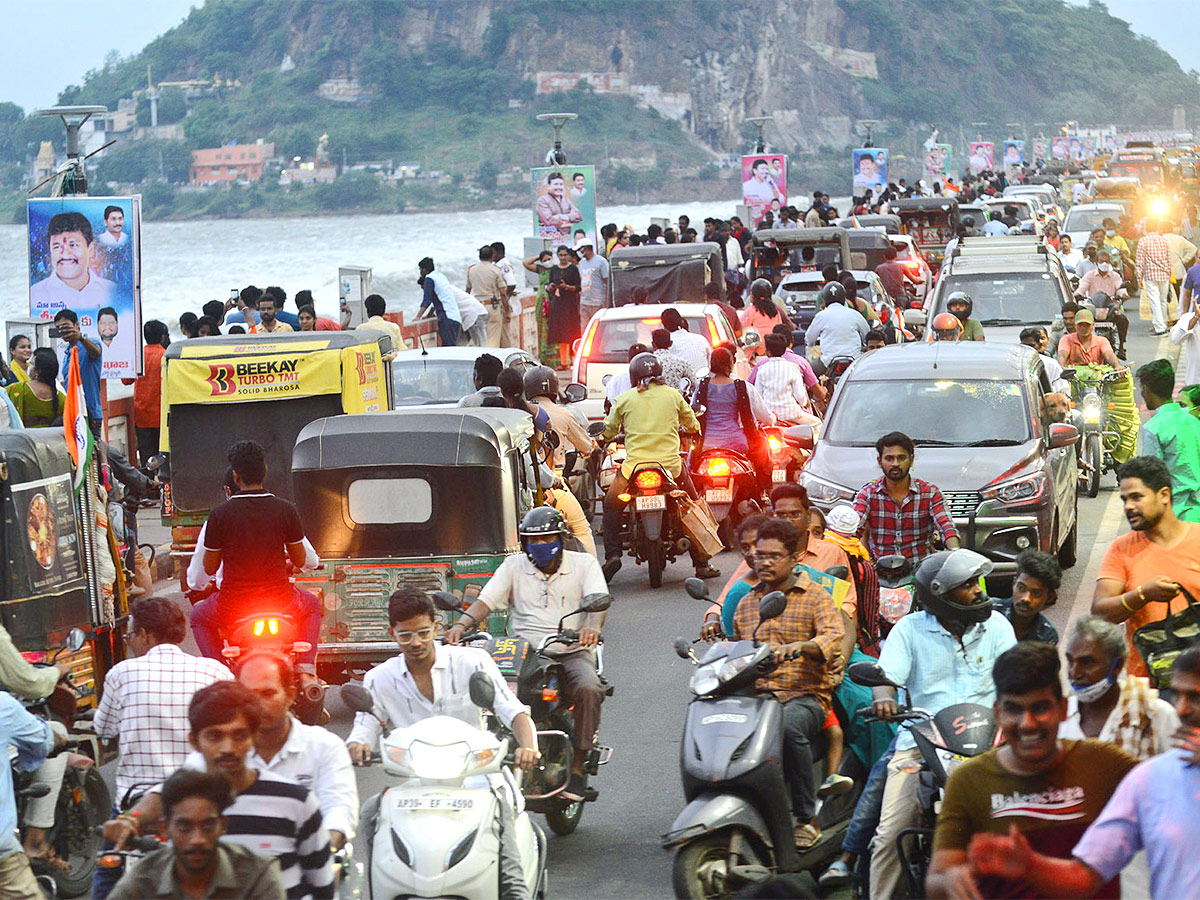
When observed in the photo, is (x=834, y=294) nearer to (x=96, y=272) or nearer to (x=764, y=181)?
(x=96, y=272)

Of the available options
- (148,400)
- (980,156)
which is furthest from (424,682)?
(980,156)

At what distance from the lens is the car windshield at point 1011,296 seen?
20828mm

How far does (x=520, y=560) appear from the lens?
8.59m

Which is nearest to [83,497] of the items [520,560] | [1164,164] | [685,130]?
[520,560]

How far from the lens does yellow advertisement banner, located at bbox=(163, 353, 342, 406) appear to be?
14.1 meters

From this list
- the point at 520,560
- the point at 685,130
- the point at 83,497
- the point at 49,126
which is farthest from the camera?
the point at 685,130

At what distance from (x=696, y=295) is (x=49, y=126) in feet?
183

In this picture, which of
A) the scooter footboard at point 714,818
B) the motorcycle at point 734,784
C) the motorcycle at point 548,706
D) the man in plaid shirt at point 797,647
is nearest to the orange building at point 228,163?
the motorcycle at point 548,706

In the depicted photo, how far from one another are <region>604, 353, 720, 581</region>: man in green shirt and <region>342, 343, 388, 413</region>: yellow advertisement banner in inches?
73.8

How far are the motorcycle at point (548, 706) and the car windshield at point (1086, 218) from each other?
36416 millimetres

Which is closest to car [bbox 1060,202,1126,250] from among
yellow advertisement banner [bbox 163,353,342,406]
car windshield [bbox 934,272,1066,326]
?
car windshield [bbox 934,272,1066,326]

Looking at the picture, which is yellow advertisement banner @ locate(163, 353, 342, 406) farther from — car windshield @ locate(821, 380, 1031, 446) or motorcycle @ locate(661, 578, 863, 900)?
motorcycle @ locate(661, 578, 863, 900)

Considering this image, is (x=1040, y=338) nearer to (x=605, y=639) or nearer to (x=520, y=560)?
(x=605, y=639)

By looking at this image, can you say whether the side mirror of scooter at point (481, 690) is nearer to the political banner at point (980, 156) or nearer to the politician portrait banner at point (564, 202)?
the politician portrait banner at point (564, 202)
